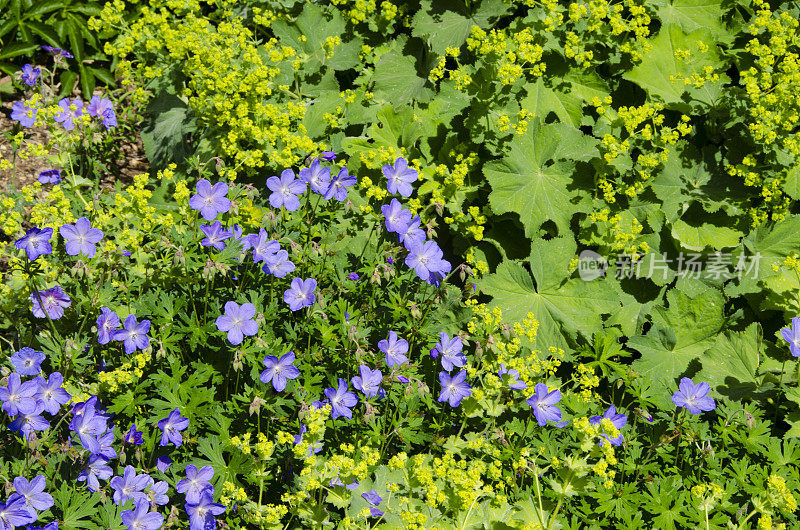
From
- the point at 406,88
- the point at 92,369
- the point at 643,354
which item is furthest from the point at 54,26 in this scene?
the point at 643,354

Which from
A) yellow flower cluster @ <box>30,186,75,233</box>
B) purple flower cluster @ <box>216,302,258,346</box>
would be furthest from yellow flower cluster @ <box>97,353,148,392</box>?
yellow flower cluster @ <box>30,186,75,233</box>

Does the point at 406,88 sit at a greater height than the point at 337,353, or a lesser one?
greater

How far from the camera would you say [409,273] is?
3.31 metres

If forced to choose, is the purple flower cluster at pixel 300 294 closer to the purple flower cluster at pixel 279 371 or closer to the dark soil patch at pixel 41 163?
the purple flower cluster at pixel 279 371

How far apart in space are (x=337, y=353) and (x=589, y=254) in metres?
1.77

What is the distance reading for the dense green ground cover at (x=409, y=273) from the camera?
2713 mm

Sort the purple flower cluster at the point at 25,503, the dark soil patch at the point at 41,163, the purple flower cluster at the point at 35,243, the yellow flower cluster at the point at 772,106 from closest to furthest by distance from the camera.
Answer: the purple flower cluster at the point at 25,503
the purple flower cluster at the point at 35,243
the yellow flower cluster at the point at 772,106
the dark soil patch at the point at 41,163

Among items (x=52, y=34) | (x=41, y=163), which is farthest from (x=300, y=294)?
(x=52, y=34)

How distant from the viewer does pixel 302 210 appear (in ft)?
11.9

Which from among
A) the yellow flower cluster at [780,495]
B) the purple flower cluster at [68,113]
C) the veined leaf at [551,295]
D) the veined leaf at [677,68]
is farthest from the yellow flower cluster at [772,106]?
the purple flower cluster at [68,113]

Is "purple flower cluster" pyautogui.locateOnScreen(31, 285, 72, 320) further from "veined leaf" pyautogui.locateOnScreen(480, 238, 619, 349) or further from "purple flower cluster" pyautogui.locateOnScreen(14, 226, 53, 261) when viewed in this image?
"veined leaf" pyautogui.locateOnScreen(480, 238, 619, 349)

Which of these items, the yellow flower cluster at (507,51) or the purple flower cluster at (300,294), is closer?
the purple flower cluster at (300,294)

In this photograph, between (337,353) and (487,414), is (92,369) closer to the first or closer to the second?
(337,353)

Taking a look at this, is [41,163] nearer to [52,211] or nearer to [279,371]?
[52,211]
